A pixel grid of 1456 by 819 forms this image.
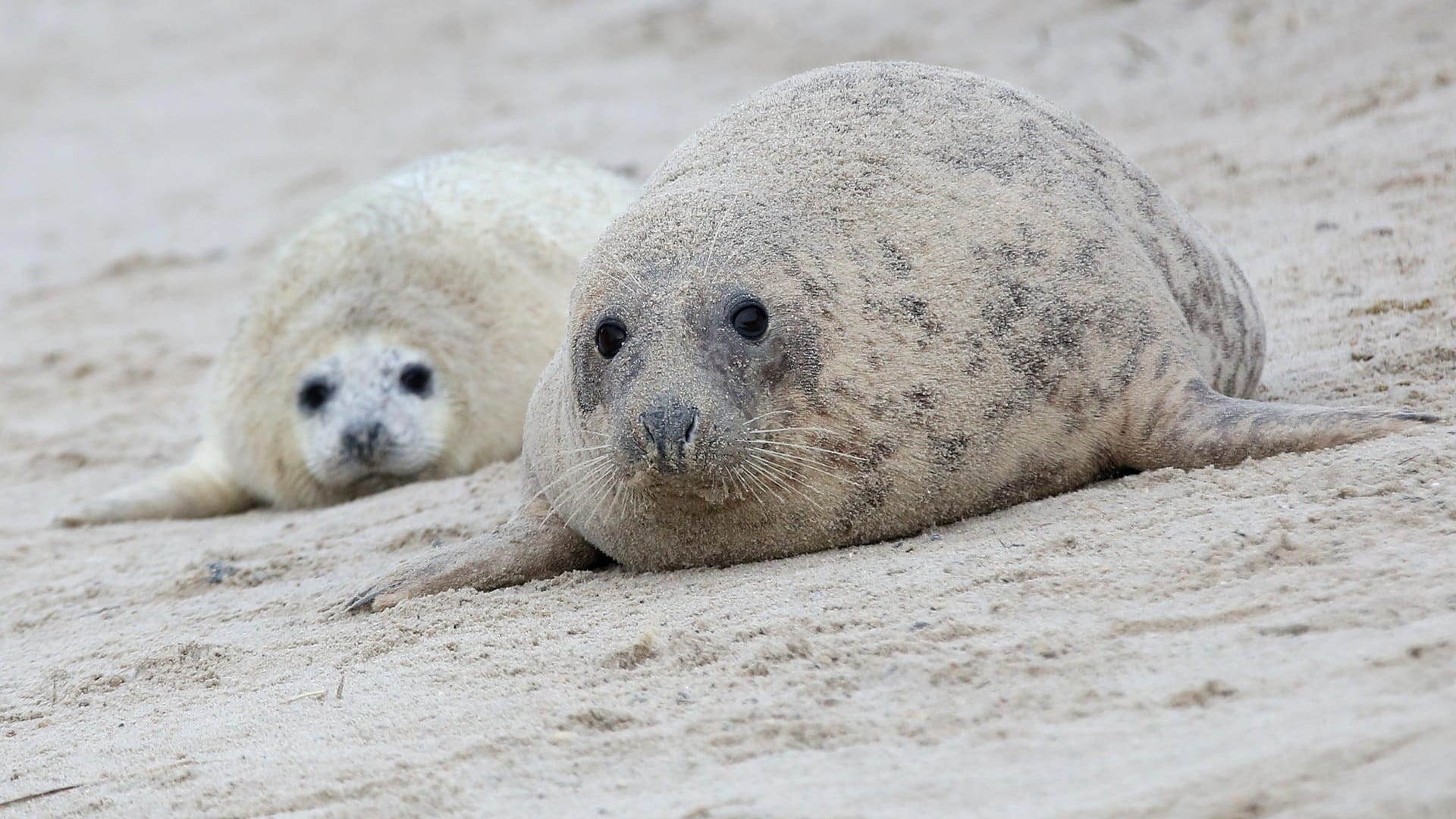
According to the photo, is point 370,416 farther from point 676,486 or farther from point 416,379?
point 676,486

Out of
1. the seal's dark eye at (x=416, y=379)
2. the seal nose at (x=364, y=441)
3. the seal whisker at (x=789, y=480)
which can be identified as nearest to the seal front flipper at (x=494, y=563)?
the seal whisker at (x=789, y=480)

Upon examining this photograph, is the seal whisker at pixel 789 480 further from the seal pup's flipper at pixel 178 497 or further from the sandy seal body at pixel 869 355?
the seal pup's flipper at pixel 178 497

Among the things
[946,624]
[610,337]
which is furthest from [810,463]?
[946,624]

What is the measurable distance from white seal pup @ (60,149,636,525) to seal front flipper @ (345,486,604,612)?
7.76 ft

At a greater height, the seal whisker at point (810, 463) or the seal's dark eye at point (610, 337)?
the seal's dark eye at point (610, 337)

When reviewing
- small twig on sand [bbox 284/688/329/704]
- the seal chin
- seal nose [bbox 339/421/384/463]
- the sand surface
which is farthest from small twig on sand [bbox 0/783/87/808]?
seal nose [bbox 339/421/384/463]

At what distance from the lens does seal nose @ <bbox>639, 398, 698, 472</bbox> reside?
3.13 m

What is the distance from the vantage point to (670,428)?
3127mm

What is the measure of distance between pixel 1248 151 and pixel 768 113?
360cm

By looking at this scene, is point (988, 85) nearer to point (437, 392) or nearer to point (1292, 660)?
point (1292, 660)

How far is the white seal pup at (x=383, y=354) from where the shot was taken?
6238 millimetres

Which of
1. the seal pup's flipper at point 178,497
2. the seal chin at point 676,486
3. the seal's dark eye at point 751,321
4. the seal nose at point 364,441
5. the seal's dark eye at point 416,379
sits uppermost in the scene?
the seal's dark eye at point 751,321

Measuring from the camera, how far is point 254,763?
274cm

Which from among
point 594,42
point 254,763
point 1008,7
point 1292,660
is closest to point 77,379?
point 594,42
